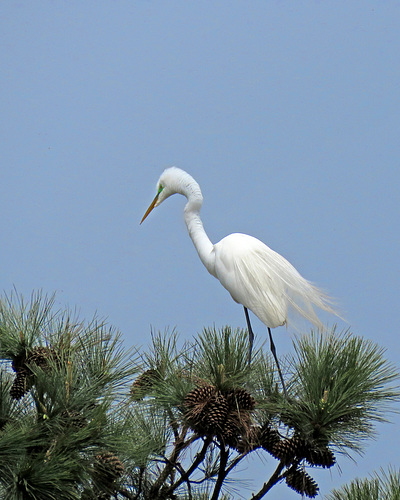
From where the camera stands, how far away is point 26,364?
6.86 feet

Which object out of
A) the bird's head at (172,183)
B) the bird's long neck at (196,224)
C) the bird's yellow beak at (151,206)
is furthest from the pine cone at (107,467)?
the bird's yellow beak at (151,206)

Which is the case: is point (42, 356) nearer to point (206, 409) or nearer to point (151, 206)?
point (206, 409)

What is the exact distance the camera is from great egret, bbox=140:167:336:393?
8.51ft

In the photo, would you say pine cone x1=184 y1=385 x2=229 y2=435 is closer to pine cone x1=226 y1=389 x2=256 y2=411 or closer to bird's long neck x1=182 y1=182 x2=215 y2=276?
pine cone x1=226 y1=389 x2=256 y2=411

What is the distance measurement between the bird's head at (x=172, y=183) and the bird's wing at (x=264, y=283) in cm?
29

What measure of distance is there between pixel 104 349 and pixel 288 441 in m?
0.52

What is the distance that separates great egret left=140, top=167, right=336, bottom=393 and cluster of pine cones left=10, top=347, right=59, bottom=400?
2.16ft

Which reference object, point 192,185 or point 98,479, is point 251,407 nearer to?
point 98,479

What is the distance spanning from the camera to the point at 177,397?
2004mm

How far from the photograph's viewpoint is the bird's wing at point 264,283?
8.51 ft

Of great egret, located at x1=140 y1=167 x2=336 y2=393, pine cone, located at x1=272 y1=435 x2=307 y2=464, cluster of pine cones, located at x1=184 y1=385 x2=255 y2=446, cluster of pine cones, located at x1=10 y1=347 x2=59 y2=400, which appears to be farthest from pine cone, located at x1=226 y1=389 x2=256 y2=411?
great egret, located at x1=140 y1=167 x2=336 y2=393

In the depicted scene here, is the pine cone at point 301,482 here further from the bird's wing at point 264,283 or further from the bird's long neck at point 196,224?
the bird's long neck at point 196,224

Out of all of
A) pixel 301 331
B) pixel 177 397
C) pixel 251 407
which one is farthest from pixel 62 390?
pixel 301 331

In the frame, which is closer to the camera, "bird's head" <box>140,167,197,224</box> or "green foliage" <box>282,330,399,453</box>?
"green foliage" <box>282,330,399,453</box>
